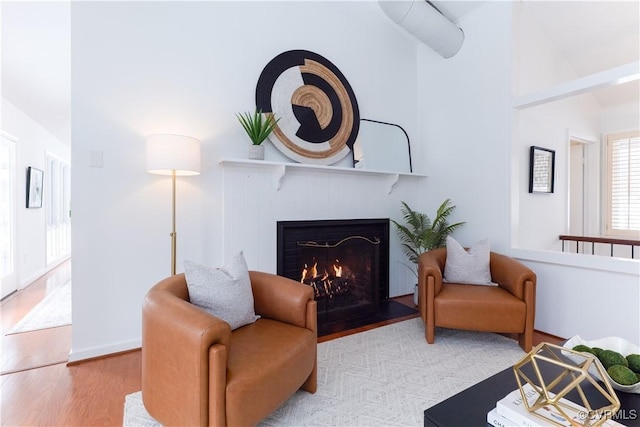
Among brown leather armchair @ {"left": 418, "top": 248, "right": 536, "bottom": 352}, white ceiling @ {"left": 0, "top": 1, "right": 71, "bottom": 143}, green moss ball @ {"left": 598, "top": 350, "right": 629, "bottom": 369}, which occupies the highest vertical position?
white ceiling @ {"left": 0, "top": 1, "right": 71, "bottom": 143}

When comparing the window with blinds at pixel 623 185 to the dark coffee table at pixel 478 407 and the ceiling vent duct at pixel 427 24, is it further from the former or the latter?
the dark coffee table at pixel 478 407

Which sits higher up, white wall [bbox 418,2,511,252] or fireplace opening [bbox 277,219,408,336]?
white wall [bbox 418,2,511,252]

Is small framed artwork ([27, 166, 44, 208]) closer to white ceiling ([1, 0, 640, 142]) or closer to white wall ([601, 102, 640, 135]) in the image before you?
white ceiling ([1, 0, 640, 142])

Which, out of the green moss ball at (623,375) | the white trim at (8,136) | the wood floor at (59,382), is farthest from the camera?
the white trim at (8,136)

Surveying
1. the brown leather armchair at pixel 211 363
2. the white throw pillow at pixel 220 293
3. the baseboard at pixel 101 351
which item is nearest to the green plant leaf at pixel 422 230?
the brown leather armchair at pixel 211 363

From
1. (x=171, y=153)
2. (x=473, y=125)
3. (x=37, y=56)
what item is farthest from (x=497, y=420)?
(x=37, y=56)

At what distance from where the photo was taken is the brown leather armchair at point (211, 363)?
1208 millimetres

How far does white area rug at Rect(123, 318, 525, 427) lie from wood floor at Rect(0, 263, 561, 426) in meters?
0.14

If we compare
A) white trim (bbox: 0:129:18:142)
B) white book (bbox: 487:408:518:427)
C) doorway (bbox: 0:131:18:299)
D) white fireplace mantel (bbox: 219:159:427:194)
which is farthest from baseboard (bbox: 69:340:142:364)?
white trim (bbox: 0:129:18:142)

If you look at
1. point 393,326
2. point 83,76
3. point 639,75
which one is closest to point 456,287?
point 393,326

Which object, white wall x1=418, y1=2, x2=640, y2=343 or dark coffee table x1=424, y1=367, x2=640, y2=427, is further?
white wall x1=418, y1=2, x2=640, y2=343

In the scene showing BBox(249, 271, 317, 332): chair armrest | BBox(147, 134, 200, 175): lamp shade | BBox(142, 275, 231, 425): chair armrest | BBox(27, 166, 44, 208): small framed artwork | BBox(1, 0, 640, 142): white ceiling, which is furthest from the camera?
BBox(27, 166, 44, 208): small framed artwork

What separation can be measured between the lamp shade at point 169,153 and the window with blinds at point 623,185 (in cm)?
524

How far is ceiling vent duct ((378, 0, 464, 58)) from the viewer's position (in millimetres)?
2879
